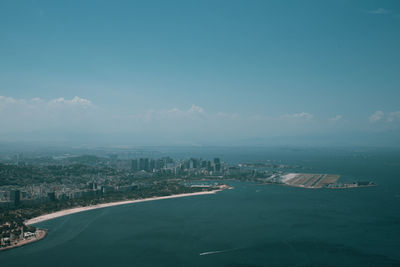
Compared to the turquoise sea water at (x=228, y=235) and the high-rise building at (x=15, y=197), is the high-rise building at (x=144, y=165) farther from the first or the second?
the high-rise building at (x=15, y=197)

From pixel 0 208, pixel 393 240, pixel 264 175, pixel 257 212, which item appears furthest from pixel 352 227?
pixel 264 175

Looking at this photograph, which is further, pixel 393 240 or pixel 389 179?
pixel 389 179

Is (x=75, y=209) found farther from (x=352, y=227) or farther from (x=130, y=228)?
(x=352, y=227)

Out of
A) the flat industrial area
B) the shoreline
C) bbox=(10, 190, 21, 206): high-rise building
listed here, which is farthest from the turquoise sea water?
the flat industrial area

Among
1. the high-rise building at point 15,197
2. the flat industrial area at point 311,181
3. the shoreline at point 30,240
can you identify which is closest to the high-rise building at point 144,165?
the flat industrial area at point 311,181

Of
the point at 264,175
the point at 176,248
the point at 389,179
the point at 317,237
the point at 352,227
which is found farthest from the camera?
the point at 264,175

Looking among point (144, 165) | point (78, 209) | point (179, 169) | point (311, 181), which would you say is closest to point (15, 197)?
point (78, 209)

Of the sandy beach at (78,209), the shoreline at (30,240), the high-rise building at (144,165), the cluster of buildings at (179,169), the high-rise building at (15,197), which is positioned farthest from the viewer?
the high-rise building at (144,165)

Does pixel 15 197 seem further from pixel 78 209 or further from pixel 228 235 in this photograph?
pixel 228 235
